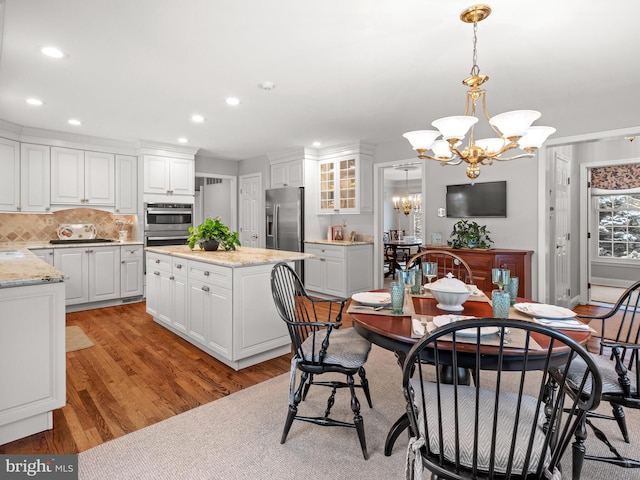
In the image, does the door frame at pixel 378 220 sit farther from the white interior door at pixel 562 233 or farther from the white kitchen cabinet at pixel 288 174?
the white interior door at pixel 562 233

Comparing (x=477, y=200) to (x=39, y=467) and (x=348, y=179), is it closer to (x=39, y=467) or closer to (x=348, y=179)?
(x=348, y=179)

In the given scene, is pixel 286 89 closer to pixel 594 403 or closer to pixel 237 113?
pixel 237 113

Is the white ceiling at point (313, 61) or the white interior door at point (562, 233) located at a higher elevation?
the white ceiling at point (313, 61)

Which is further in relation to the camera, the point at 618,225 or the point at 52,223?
the point at 618,225

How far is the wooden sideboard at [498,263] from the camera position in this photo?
4078 millimetres

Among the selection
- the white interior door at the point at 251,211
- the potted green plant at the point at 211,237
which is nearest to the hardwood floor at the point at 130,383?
the potted green plant at the point at 211,237

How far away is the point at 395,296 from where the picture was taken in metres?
1.87

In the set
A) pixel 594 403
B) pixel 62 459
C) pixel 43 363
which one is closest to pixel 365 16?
pixel 594 403

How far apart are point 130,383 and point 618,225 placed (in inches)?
308

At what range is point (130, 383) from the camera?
2701 millimetres

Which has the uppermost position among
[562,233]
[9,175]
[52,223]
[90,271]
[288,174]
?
[288,174]

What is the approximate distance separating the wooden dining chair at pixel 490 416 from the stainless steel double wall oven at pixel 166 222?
16.5ft

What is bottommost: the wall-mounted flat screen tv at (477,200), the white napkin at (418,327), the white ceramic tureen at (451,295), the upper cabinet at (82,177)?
the white napkin at (418,327)

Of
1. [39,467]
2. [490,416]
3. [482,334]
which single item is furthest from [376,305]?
[39,467]
